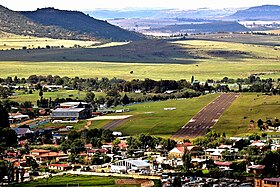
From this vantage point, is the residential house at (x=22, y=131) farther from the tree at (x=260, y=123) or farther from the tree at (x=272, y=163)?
the tree at (x=272, y=163)

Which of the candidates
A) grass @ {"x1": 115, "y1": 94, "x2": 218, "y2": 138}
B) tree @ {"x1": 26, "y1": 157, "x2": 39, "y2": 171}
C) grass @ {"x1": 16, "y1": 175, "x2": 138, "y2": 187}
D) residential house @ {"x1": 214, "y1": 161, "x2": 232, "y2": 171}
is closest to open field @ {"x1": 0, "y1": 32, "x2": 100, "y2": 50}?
grass @ {"x1": 115, "y1": 94, "x2": 218, "y2": 138}

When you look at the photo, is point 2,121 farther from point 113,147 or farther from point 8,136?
point 113,147

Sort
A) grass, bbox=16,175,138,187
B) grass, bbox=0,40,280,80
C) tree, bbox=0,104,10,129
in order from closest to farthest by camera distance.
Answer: grass, bbox=16,175,138,187
tree, bbox=0,104,10,129
grass, bbox=0,40,280,80

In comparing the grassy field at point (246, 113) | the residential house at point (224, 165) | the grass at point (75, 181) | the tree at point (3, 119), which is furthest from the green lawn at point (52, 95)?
the grass at point (75, 181)

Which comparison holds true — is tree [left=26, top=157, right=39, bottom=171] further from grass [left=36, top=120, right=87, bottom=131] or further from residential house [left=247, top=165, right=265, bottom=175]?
grass [left=36, top=120, right=87, bottom=131]

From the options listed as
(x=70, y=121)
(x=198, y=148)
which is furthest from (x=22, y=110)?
(x=198, y=148)

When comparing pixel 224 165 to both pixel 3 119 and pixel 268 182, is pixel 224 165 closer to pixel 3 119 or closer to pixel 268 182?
pixel 268 182
